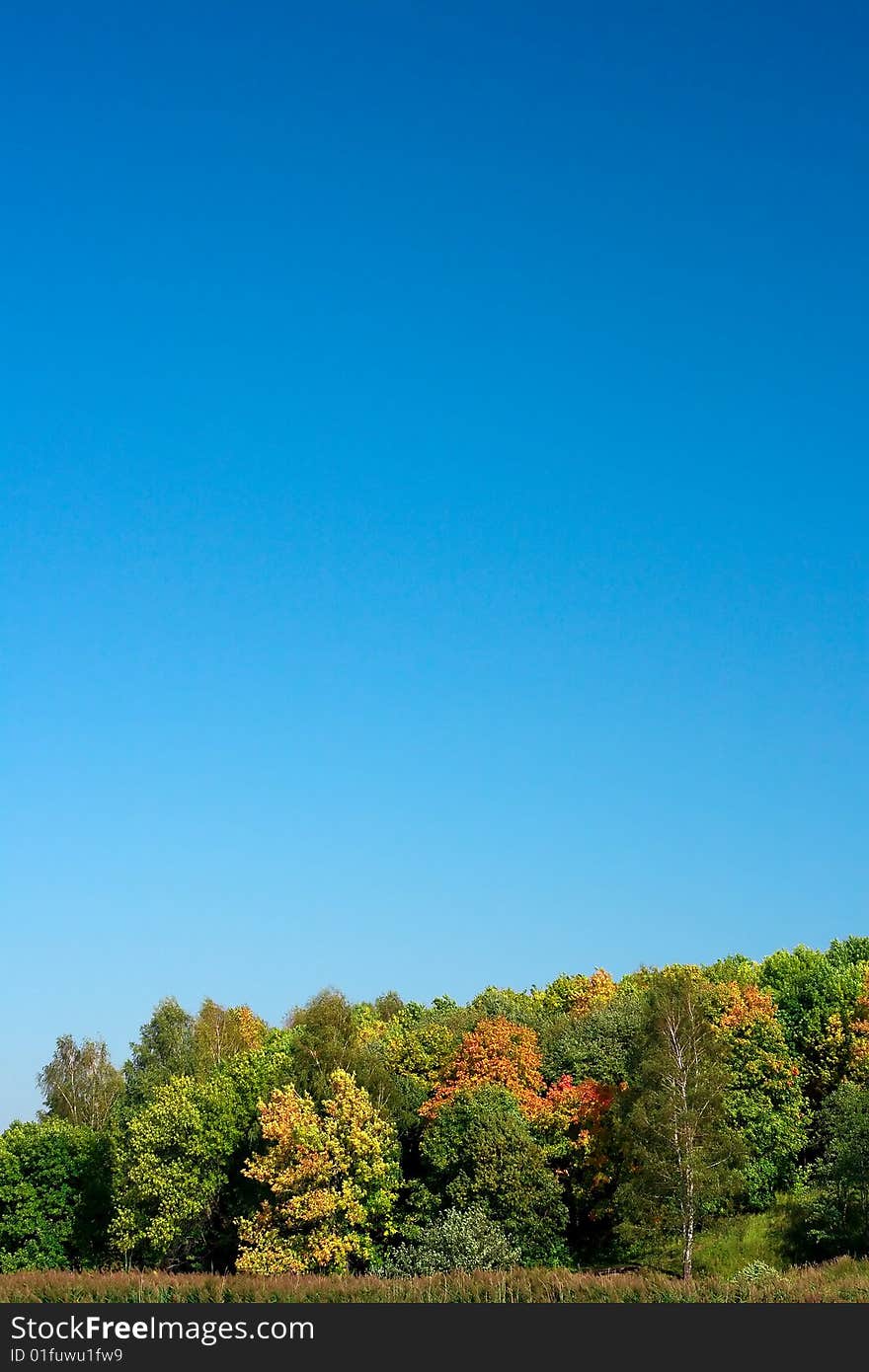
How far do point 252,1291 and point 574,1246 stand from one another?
39701 millimetres

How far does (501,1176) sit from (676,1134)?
36.6 feet

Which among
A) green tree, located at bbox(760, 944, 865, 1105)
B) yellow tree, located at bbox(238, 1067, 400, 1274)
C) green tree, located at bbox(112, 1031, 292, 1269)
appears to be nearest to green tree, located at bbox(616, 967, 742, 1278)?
yellow tree, located at bbox(238, 1067, 400, 1274)

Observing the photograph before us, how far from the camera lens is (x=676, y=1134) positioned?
68.5m

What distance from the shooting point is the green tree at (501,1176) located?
71312 millimetres

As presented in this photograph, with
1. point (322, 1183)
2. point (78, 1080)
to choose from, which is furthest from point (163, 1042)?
point (322, 1183)

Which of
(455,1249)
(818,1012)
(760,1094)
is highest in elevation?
(818,1012)

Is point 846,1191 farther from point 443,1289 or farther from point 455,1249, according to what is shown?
point 443,1289

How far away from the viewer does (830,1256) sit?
69.7m

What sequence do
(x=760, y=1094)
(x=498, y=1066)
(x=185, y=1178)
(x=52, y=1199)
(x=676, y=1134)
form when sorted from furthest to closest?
(x=498, y=1066), (x=52, y=1199), (x=760, y=1094), (x=185, y=1178), (x=676, y=1134)

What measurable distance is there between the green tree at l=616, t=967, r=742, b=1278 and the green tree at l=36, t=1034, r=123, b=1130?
89.3m

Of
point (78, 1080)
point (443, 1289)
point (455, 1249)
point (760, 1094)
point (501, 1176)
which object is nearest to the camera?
point (443, 1289)

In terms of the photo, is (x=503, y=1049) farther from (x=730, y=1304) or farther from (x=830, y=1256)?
(x=730, y=1304)

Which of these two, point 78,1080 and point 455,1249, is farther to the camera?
point 78,1080

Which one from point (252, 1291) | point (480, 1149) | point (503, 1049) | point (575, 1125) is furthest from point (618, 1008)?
point (252, 1291)
